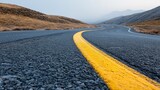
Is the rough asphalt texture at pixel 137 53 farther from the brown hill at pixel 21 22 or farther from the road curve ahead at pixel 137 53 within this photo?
the brown hill at pixel 21 22

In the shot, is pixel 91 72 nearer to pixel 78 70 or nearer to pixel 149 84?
pixel 78 70

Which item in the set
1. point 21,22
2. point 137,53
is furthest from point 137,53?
point 21,22

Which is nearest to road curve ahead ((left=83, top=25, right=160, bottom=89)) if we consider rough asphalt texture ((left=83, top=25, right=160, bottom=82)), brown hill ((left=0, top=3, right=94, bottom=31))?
rough asphalt texture ((left=83, top=25, right=160, bottom=82))

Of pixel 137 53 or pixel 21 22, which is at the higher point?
pixel 137 53

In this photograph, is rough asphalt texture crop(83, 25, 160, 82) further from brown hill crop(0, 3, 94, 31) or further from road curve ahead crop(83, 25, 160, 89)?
brown hill crop(0, 3, 94, 31)

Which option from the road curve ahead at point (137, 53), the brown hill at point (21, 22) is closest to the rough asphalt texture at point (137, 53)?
the road curve ahead at point (137, 53)

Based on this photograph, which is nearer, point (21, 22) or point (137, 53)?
point (137, 53)

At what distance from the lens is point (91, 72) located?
215 centimetres

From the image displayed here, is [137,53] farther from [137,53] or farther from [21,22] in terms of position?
[21,22]

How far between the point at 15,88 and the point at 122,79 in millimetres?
767

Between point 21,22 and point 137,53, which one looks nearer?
point 137,53

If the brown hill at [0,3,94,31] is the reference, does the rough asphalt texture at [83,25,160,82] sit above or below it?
above

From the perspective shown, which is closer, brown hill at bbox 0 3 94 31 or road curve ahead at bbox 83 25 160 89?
road curve ahead at bbox 83 25 160 89

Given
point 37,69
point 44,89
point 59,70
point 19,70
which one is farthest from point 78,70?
point 44,89
